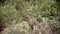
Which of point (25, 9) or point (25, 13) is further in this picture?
point (25, 9)

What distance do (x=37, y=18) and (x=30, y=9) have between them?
27.0 inches

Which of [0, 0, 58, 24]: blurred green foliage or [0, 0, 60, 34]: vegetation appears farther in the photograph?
[0, 0, 58, 24]: blurred green foliage

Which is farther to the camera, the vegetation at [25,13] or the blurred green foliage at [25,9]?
the blurred green foliage at [25,9]

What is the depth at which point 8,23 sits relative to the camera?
24.7 ft

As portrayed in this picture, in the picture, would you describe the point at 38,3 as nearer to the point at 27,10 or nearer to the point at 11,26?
the point at 27,10

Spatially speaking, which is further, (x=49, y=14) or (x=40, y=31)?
(x=49, y=14)

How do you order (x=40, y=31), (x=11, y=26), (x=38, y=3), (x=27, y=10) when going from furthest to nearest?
1. (x=38, y=3)
2. (x=27, y=10)
3. (x=11, y=26)
4. (x=40, y=31)

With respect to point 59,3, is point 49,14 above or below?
below

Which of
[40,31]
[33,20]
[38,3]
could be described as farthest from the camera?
[38,3]

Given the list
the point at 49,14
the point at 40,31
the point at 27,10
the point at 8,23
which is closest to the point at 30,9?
the point at 27,10

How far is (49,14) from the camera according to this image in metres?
8.65

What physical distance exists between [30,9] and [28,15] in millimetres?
665

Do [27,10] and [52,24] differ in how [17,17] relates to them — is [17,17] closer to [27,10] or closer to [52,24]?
[27,10]

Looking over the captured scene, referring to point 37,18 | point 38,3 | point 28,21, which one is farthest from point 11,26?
point 38,3
